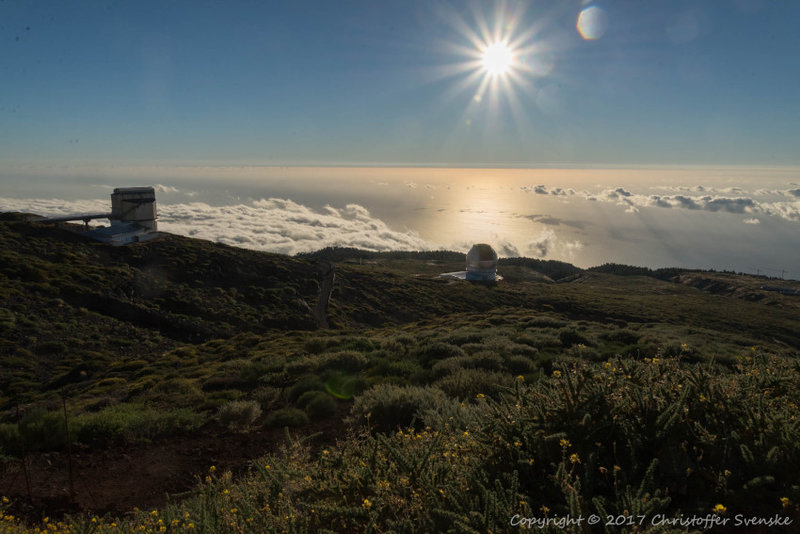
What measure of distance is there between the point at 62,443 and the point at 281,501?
665 centimetres

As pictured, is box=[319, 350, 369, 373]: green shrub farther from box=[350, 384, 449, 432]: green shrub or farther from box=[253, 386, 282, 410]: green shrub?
box=[350, 384, 449, 432]: green shrub

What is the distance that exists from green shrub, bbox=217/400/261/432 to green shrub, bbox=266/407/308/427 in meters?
0.39

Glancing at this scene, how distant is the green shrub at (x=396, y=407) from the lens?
21.9 feet

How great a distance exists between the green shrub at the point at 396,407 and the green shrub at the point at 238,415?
2411mm

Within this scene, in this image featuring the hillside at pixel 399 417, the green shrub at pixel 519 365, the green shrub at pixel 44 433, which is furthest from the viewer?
the green shrub at pixel 519 365

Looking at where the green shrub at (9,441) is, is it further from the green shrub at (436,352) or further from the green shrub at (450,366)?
the green shrub at (436,352)

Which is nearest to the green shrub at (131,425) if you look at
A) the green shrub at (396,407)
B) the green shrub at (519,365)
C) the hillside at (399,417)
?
the hillside at (399,417)

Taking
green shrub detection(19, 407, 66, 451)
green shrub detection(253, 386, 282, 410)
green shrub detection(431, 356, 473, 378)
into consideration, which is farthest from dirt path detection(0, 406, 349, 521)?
green shrub detection(431, 356, 473, 378)

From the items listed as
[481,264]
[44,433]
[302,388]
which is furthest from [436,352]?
[481,264]

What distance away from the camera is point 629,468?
3018mm

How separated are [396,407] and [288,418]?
238 cm

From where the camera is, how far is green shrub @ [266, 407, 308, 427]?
7.62 m

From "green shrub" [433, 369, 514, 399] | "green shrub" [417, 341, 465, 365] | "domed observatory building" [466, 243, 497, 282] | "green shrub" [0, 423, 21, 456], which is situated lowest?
"domed observatory building" [466, 243, 497, 282]

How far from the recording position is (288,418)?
25.4 ft
